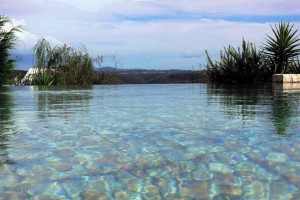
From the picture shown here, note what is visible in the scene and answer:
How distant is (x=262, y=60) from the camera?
53.0ft

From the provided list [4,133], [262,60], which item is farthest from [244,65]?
[4,133]

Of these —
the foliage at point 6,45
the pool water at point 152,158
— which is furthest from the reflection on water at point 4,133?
the foliage at point 6,45

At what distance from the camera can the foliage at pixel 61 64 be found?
16.6 metres

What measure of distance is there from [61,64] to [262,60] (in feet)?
28.3

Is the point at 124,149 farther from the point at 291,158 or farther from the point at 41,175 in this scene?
the point at 291,158

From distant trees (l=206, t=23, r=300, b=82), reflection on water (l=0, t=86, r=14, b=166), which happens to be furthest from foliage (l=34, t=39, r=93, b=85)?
reflection on water (l=0, t=86, r=14, b=166)

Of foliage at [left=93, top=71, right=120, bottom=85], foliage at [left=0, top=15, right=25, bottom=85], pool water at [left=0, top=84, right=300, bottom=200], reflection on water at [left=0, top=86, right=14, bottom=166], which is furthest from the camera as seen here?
foliage at [left=93, top=71, right=120, bottom=85]

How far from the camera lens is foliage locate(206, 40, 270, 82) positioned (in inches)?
637

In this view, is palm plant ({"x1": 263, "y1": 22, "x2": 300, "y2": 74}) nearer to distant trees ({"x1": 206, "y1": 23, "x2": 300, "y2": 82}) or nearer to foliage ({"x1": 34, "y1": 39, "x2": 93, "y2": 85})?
distant trees ({"x1": 206, "y1": 23, "x2": 300, "y2": 82})

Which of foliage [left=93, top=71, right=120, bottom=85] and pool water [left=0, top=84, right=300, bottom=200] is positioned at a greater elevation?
foliage [left=93, top=71, right=120, bottom=85]

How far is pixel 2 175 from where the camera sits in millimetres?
2383

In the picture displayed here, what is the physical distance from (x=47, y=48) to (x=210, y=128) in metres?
13.7

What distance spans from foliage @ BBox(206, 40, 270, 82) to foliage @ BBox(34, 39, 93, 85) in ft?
19.9

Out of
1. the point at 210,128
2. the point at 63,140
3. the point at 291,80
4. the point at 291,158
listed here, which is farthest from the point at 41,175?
the point at 291,80
